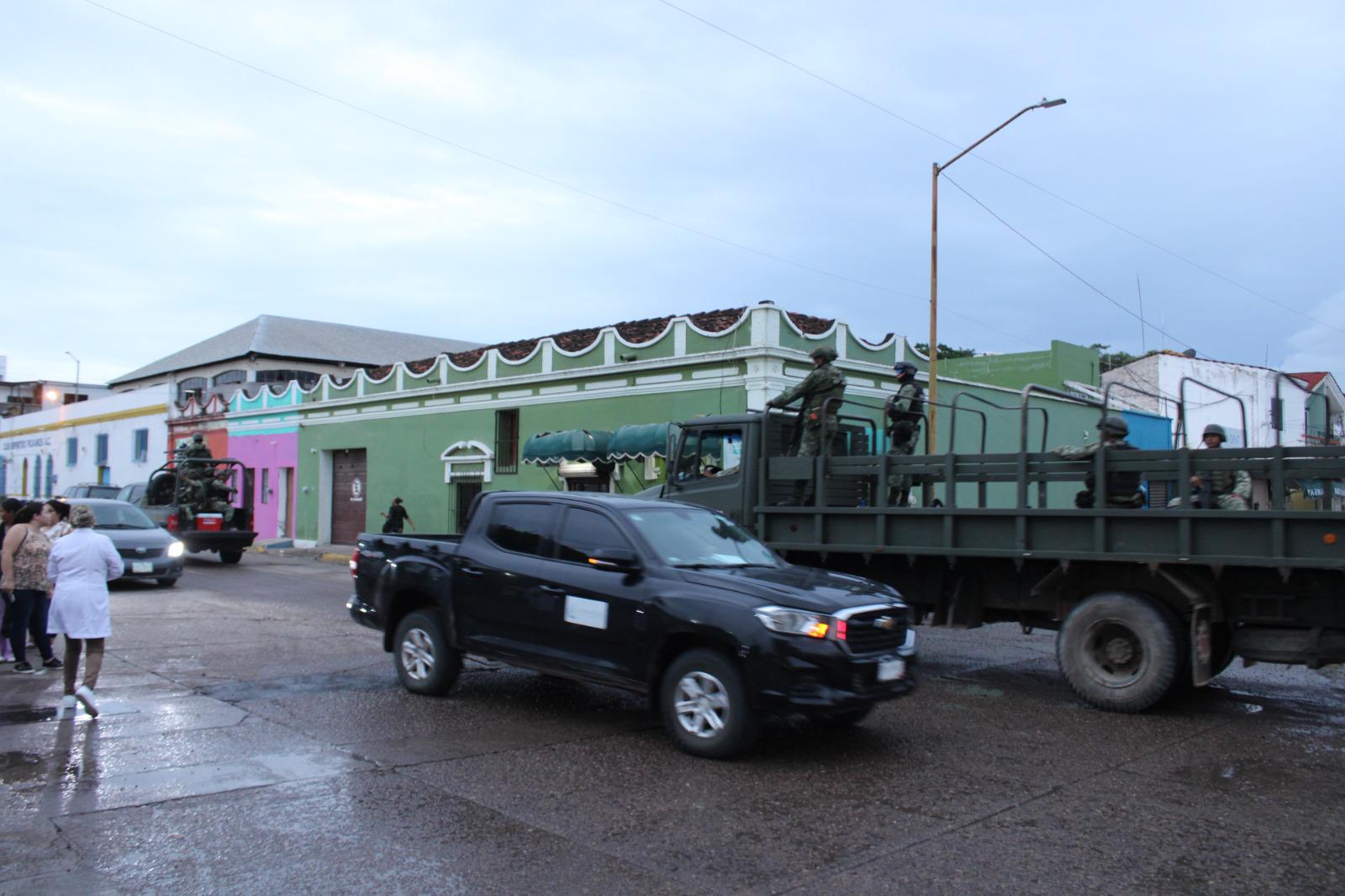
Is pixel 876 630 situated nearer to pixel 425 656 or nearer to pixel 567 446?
pixel 425 656

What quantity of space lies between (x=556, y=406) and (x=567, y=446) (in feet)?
10.1

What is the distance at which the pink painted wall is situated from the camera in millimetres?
34625

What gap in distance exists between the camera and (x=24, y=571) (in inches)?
364

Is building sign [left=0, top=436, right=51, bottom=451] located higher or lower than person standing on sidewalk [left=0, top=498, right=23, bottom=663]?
higher

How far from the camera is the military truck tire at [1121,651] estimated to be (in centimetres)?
814

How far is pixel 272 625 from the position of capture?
13.1 metres

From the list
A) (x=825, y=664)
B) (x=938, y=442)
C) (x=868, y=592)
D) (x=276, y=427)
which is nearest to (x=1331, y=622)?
(x=868, y=592)

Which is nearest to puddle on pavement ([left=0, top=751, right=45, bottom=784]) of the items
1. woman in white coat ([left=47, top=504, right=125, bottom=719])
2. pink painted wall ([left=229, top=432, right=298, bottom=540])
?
woman in white coat ([left=47, top=504, right=125, bottom=719])

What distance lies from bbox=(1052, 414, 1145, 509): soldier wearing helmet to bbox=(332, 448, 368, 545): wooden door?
25.9 m

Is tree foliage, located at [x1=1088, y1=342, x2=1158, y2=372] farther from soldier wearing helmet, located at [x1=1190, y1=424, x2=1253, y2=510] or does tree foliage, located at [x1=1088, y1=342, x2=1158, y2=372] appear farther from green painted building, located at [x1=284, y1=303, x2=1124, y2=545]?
soldier wearing helmet, located at [x1=1190, y1=424, x2=1253, y2=510]

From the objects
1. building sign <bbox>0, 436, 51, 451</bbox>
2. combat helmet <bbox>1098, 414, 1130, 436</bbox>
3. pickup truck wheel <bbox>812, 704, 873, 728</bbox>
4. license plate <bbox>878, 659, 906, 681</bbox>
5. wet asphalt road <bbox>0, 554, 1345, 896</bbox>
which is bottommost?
wet asphalt road <bbox>0, 554, 1345, 896</bbox>

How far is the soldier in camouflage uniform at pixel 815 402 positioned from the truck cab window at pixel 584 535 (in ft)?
10.7

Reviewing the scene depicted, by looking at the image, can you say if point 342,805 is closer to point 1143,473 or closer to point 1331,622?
point 1143,473

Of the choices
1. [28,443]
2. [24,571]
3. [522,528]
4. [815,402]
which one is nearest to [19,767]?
[24,571]
